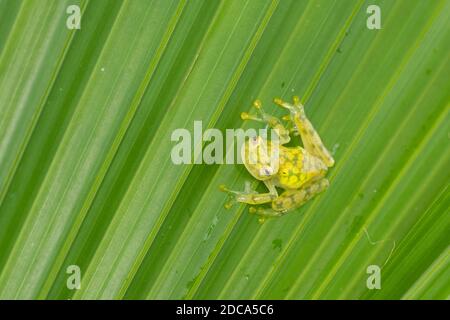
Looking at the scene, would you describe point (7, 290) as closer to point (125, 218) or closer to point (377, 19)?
point (125, 218)

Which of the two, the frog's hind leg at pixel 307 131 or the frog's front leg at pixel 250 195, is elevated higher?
the frog's hind leg at pixel 307 131

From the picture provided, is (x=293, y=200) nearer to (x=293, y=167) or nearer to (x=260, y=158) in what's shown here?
(x=293, y=167)

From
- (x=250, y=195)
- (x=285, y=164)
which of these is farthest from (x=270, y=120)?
(x=250, y=195)

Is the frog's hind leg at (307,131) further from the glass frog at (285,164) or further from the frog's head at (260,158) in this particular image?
the frog's head at (260,158)

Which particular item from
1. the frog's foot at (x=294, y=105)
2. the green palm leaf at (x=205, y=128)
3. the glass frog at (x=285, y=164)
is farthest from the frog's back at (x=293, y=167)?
the frog's foot at (x=294, y=105)

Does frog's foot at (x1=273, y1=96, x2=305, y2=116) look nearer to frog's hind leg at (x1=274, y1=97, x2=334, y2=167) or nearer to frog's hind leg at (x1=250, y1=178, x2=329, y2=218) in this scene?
frog's hind leg at (x1=274, y1=97, x2=334, y2=167)

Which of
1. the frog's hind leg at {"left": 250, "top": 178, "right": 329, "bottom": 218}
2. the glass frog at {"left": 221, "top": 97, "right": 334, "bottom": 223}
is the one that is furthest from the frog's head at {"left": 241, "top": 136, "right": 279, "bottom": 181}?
the frog's hind leg at {"left": 250, "top": 178, "right": 329, "bottom": 218}
